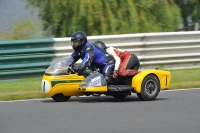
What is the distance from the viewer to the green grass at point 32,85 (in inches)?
440

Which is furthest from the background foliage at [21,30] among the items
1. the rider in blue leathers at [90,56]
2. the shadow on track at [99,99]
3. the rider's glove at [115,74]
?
the rider's glove at [115,74]

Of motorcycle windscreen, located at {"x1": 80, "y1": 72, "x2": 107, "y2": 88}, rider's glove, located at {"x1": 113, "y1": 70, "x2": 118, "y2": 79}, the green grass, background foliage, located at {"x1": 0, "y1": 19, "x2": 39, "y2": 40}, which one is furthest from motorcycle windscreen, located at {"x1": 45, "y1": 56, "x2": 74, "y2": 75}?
background foliage, located at {"x1": 0, "y1": 19, "x2": 39, "y2": 40}

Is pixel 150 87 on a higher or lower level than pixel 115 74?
lower

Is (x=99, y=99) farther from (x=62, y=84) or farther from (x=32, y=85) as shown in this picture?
(x=32, y=85)

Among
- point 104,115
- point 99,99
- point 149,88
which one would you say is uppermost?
point 149,88

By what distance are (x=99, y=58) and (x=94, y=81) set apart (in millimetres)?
589

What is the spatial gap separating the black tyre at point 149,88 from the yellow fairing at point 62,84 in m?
1.13

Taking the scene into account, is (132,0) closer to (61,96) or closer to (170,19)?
(170,19)

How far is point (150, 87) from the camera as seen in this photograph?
34.2 ft

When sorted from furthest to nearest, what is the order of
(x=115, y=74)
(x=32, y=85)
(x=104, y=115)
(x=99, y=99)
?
(x=32, y=85) < (x=99, y=99) < (x=115, y=74) < (x=104, y=115)

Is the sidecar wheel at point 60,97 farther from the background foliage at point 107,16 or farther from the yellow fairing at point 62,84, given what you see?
the background foliage at point 107,16

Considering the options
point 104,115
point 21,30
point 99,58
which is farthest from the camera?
point 21,30

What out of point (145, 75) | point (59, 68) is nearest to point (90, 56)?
point (59, 68)

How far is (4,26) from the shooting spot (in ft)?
65.1
